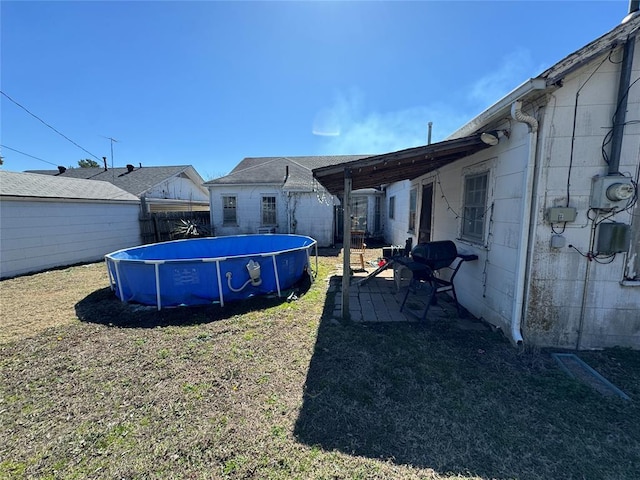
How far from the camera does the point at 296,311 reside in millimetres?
4629

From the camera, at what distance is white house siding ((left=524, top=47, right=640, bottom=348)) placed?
112 inches

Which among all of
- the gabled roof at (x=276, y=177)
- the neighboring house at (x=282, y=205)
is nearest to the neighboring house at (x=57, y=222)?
the neighboring house at (x=282, y=205)

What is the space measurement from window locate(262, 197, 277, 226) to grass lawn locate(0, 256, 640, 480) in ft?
30.3

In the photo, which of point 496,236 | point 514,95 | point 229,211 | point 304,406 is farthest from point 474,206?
point 229,211

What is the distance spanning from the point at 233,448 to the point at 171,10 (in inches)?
346

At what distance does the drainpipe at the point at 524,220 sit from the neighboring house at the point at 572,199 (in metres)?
0.01

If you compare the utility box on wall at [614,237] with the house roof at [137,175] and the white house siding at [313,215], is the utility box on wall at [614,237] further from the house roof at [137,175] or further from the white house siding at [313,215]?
the house roof at [137,175]

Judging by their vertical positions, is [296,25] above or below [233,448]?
above

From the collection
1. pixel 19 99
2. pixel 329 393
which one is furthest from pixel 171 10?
pixel 329 393

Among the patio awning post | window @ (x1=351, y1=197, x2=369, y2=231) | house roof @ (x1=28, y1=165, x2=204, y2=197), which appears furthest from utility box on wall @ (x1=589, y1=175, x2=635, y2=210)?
house roof @ (x1=28, y1=165, x2=204, y2=197)

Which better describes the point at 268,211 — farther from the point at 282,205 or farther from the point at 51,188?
the point at 51,188

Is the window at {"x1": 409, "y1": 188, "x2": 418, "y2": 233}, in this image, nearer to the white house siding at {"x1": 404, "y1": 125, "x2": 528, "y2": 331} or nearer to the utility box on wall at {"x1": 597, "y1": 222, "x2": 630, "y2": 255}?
the white house siding at {"x1": 404, "y1": 125, "x2": 528, "y2": 331}

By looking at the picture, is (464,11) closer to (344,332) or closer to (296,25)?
(296,25)

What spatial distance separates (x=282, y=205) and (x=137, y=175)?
425 inches
